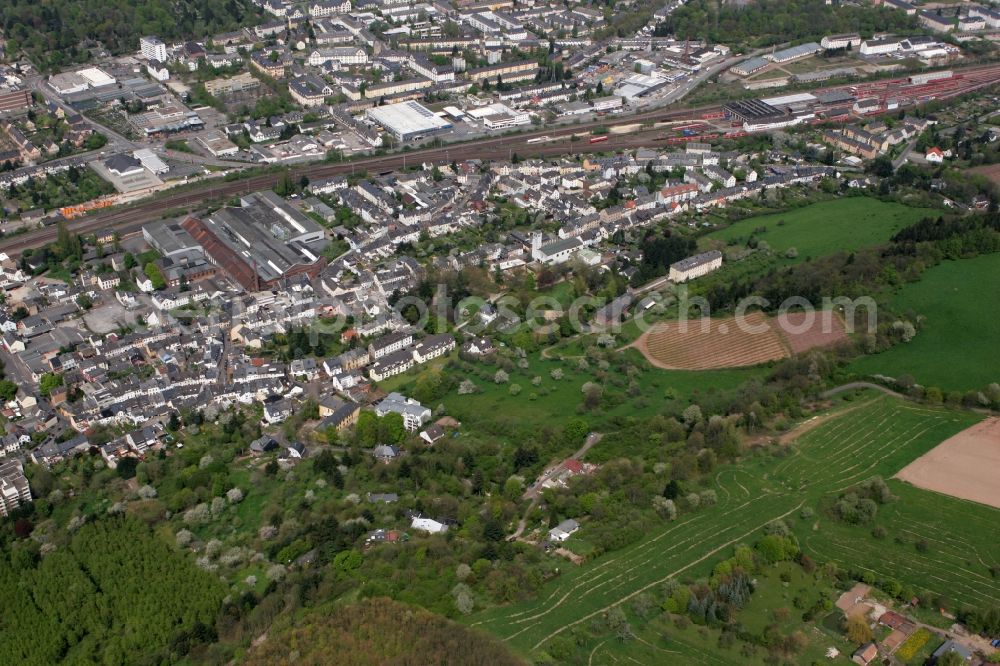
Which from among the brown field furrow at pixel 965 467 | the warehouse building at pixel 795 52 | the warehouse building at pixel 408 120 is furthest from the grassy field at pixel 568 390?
the warehouse building at pixel 795 52

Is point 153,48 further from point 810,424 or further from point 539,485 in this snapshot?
point 810,424

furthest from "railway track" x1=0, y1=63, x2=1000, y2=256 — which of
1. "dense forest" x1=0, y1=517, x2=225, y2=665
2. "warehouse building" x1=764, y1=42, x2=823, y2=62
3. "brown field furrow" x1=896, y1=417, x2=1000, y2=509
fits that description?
"brown field furrow" x1=896, y1=417, x2=1000, y2=509

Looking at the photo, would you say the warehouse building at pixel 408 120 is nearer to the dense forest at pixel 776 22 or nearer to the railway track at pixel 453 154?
the railway track at pixel 453 154

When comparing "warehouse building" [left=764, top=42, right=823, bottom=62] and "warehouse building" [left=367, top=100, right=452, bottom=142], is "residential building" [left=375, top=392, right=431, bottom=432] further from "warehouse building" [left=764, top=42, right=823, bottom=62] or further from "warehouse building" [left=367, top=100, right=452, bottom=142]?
"warehouse building" [left=764, top=42, right=823, bottom=62]

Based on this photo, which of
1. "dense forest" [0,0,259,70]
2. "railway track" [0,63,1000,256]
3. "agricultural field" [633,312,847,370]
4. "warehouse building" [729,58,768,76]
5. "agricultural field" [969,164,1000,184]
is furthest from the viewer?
"dense forest" [0,0,259,70]

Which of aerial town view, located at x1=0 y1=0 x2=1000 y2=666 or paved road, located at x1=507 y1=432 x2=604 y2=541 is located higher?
aerial town view, located at x1=0 y1=0 x2=1000 y2=666

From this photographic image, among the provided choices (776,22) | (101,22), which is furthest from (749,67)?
(101,22)
